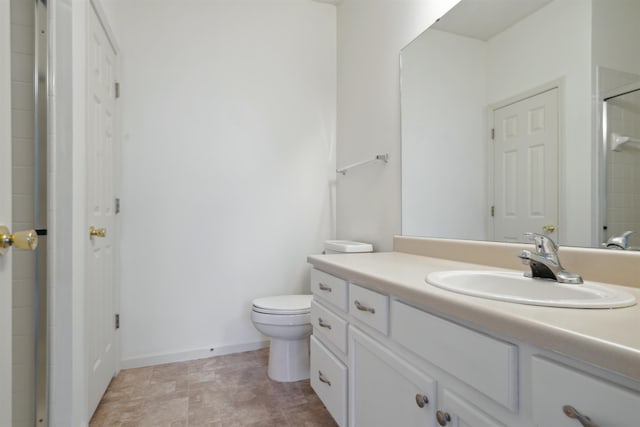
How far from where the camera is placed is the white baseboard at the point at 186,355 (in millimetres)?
2029

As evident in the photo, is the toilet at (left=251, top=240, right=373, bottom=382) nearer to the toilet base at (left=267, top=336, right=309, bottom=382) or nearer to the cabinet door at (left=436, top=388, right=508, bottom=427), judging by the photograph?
the toilet base at (left=267, top=336, right=309, bottom=382)

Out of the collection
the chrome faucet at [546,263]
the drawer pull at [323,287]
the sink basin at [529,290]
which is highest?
the chrome faucet at [546,263]

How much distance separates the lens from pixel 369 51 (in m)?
2.08

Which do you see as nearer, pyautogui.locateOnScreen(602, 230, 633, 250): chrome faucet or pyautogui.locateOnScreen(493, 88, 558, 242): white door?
pyautogui.locateOnScreen(602, 230, 633, 250): chrome faucet

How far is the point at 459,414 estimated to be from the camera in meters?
0.69

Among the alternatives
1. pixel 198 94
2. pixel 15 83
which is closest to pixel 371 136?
pixel 198 94

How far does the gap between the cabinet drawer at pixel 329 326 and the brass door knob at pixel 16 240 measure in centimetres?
97

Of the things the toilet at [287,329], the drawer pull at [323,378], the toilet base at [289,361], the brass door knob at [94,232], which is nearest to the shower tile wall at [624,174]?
the drawer pull at [323,378]

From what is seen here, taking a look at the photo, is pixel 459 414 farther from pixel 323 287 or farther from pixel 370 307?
pixel 323 287

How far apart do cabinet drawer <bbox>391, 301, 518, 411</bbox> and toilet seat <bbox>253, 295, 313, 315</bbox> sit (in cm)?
98

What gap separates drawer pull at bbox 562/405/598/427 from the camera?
0.45 m

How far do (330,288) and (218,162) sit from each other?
52.6 inches

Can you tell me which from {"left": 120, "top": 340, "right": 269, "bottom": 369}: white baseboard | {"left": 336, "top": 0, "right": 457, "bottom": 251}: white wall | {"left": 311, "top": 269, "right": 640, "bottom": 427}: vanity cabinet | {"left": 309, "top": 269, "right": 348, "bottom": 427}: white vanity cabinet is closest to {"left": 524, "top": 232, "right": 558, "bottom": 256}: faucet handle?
{"left": 311, "top": 269, "right": 640, "bottom": 427}: vanity cabinet

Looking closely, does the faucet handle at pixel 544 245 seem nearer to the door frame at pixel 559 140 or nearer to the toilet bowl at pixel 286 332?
the door frame at pixel 559 140
